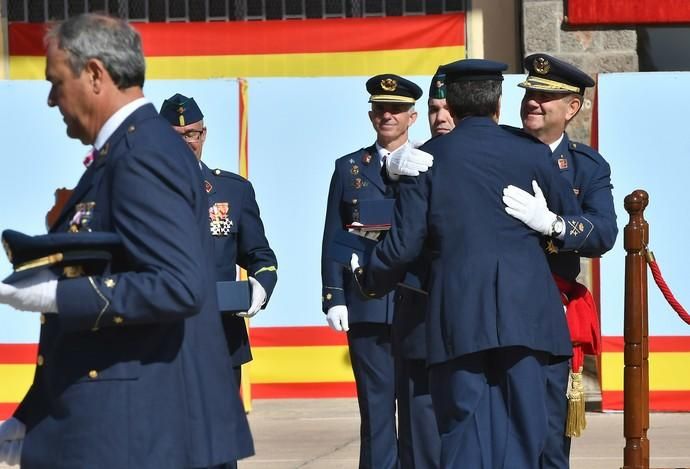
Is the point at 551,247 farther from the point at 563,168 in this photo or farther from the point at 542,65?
the point at 542,65

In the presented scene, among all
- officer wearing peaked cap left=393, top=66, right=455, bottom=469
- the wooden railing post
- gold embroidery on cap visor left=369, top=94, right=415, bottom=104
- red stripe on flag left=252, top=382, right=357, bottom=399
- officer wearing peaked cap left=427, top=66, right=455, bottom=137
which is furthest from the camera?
red stripe on flag left=252, top=382, right=357, bottom=399

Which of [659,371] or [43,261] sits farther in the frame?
[659,371]

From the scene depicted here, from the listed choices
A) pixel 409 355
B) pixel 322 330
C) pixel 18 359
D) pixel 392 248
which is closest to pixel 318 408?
pixel 322 330

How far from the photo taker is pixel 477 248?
513 cm

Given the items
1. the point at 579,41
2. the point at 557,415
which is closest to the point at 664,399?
the point at 579,41

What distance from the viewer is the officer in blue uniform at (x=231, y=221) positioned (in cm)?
646

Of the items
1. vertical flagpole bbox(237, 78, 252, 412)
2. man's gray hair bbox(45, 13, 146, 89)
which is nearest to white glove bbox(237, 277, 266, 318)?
man's gray hair bbox(45, 13, 146, 89)

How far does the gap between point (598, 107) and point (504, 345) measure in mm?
4929

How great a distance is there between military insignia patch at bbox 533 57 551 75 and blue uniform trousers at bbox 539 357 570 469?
3.78 ft

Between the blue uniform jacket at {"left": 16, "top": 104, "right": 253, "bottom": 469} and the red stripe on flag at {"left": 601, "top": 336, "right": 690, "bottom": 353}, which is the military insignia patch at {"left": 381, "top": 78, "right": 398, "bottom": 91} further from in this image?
the blue uniform jacket at {"left": 16, "top": 104, "right": 253, "bottom": 469}

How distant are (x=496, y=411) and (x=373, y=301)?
194 centimetres

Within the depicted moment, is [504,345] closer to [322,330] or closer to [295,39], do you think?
[322,330]

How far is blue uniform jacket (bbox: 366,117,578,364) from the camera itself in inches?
201

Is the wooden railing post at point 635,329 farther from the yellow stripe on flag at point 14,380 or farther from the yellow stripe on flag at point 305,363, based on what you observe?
the yellow stripe on flag at point 14,380
